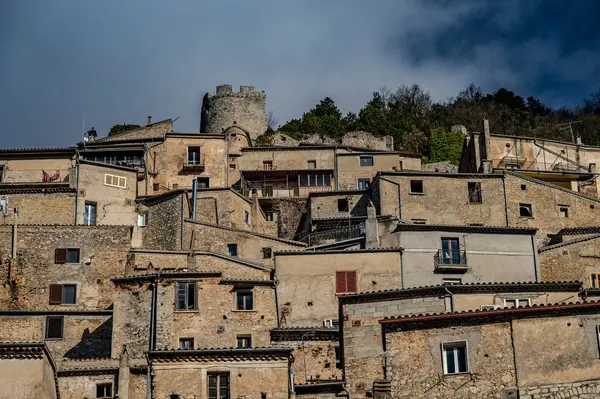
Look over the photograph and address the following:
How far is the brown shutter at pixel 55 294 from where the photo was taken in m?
46.2

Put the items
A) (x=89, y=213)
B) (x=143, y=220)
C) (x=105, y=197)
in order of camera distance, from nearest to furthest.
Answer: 1. (x=89, y=213)
2. (x=143, y=220)
3. (x=105, y=197)

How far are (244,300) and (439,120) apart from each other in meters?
52.6

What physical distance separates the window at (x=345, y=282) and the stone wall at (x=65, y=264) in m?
12.2

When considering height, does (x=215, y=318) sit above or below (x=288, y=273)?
below

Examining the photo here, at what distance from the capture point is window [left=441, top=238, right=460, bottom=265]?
43.7m

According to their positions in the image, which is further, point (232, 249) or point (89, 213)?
point (89, 213)

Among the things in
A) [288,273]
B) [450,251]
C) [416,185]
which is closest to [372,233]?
[450,251]

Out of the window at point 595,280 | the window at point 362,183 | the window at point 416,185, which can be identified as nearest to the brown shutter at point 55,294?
the window at point 416,185

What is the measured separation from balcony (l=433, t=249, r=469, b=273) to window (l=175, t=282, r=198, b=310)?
11343mm

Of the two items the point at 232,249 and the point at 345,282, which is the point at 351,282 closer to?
the point at 345,282

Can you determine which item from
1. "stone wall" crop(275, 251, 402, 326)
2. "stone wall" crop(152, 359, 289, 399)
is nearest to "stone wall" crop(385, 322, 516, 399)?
"stone wall" crop(152, 359, 289, 399)

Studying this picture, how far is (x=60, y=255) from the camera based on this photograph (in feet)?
157

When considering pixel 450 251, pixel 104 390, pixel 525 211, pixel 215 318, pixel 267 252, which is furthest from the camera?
pixel 525 211

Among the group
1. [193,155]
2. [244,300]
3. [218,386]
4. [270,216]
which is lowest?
[218,386]
